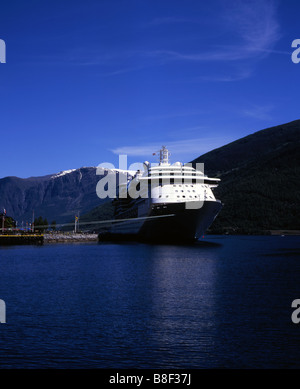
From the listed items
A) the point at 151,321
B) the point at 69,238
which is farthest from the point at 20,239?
the point at 151,321

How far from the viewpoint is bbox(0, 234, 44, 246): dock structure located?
137750 mm

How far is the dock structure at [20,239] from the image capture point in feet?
452

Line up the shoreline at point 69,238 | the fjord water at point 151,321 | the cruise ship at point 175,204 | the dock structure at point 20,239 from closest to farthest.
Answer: the fjord water at point 151,321 < the cruise ship at point 175,204 < the dock structure at point 20,239 < the shoreline at point 69,238

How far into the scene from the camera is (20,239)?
142 m

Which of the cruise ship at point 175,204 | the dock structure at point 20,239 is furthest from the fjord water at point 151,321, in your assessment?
the dock structure at point 20,239

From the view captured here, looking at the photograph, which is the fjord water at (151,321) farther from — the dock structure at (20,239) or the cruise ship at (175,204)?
the dock structure at (20,239)

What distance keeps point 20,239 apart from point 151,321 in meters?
121

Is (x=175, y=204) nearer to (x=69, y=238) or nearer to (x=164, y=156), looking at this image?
(x=164, y=156)

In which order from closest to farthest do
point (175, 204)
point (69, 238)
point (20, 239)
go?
1. point (175, 204)
2. point (20, 239)
3. point (69, 238)

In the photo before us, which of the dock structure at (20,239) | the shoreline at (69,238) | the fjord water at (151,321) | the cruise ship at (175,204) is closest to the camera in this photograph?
the fjord water at (151,321)

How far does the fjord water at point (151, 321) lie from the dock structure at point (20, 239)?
3598 inches

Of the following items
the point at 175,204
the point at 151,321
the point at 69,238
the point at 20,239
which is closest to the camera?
the point at 151,321
